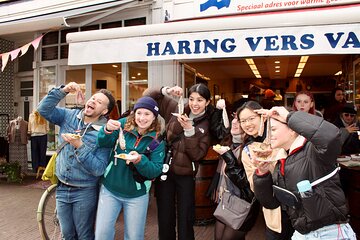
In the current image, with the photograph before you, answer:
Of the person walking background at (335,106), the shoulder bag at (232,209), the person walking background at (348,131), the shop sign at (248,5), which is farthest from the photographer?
the person walking background at (335,106)

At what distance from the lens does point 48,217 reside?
3.81 m

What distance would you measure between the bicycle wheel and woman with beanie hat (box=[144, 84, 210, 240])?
1.34 meters

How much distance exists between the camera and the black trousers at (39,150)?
7.66 m

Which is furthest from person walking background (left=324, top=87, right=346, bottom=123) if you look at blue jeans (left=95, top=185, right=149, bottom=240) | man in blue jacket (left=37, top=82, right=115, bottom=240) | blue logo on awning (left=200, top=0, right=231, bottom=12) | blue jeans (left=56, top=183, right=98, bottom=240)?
blue jeans (left=56, top=183, right=98, bottom=240)

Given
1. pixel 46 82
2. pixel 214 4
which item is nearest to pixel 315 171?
pixel 214 4

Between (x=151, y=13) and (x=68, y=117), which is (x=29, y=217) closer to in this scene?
(x=68, y=117)

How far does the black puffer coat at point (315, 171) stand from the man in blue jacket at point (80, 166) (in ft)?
5.31

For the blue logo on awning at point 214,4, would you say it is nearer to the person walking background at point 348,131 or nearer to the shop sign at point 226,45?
the shop sign at point 226,45

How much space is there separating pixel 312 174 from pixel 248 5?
3.87m

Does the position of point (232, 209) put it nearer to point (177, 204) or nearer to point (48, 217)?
point (177, 204)

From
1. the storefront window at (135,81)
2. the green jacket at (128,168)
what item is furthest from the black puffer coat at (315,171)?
the storefront window at (135,81)

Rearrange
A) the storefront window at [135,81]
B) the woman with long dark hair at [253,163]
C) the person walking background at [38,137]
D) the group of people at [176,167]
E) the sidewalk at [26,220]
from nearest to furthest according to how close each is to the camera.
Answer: the group of people at [176,167] < the woman with long dark hair at [253,163] < the sidewalk at [26,220] < the storefront window at [135,81] < the person walking background at [38,137]

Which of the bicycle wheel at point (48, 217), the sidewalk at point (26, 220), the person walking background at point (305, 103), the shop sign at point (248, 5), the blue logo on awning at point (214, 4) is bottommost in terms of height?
the sidewalk at point (26, 220)

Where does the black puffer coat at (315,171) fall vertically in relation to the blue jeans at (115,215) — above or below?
above
